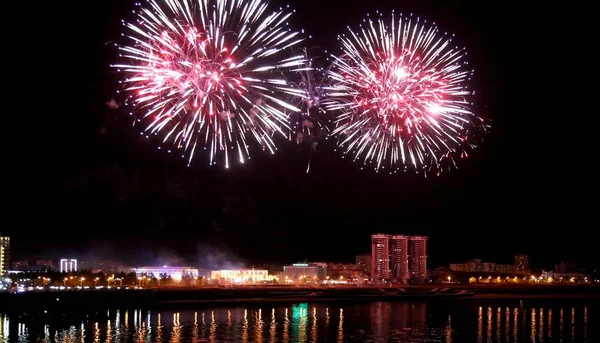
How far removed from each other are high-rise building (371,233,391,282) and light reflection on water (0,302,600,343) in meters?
52.5

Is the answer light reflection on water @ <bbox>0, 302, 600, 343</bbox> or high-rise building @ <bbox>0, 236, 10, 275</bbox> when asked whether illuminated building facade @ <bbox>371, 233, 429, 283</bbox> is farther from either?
light reflection on water @ <bbox>0, 302, 600, 343</bbox>

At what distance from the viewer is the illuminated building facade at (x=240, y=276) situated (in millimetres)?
88844

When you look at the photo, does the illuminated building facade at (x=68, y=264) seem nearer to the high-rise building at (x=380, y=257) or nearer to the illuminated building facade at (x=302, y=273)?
the illuminated building facade at (x=302, y=273)

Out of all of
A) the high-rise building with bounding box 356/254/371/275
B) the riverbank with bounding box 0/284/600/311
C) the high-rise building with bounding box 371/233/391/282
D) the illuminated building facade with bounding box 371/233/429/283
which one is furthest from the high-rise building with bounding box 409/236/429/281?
the riverbank with bounding box 0/284/600/311

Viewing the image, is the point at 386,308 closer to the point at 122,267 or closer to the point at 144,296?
the point at 144,296

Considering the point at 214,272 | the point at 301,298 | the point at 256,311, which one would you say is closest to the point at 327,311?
the point at 256,311

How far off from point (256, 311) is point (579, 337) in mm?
20034

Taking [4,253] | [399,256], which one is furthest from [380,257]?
[4,253]

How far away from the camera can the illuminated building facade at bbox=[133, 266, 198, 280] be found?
8494cm

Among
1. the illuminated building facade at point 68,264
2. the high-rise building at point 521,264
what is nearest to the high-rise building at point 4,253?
the illuminated building facade at point 68,264

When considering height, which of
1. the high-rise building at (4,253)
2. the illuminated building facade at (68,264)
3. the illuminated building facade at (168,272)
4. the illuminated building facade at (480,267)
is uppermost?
the high-rise building at (4,253)

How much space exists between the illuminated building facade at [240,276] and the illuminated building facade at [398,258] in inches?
665

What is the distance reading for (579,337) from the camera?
33.0m

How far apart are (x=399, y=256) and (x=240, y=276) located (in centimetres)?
2664
